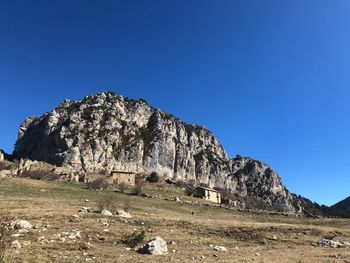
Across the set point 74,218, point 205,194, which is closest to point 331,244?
point 74,218

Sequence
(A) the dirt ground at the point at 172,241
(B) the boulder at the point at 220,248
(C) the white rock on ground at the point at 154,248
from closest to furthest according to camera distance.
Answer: (A) the dirt ground at the point at 172,241
(C) the white rock on ground at the point at 154,248
(B) the boulder at the point at 220,248

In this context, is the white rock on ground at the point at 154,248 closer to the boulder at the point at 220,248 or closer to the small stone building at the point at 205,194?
the boulder at the point at 220,248

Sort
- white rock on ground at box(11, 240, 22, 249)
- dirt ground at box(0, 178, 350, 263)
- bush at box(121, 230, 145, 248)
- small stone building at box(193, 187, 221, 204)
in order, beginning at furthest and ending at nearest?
1. small stone building at box(193, 187, 221, 204)
2. bush at box(121, 230, 145, 248)
3. dirt ground at box(0, 178, 350, 263)
4. white rock on ground at box(11, 240, 22, 249)

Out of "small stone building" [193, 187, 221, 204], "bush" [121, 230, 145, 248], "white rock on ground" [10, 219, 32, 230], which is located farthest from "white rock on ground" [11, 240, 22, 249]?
"small stone building" [193, 187, 221, 204]

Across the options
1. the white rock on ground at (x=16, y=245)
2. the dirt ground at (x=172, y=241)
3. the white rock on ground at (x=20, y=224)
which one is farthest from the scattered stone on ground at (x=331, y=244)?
the white rock on ground at (x=16, y=245)

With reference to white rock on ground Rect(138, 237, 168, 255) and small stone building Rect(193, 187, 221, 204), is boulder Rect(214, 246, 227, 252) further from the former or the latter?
small stone building Rect(193, 187, 221, 204)

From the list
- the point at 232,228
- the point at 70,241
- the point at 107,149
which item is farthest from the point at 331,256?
the point at 107,149

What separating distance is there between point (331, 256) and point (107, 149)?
17475 cm

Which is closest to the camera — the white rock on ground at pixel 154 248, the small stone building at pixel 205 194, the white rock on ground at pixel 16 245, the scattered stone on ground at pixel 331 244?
the white rock on ground at pixel 16 245

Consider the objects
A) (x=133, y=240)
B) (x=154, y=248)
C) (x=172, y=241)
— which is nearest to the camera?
(x=154, y=248)

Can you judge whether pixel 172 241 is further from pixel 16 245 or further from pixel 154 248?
pixel 16 245

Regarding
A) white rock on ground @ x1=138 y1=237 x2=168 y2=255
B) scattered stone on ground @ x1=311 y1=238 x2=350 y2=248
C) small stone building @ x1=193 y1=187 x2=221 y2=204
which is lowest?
white rock on ground @ x1=138 y1=237 x2=168 y2=255

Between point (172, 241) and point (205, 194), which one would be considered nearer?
point (172, 241)

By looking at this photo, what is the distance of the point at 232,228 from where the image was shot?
29.4 meters
